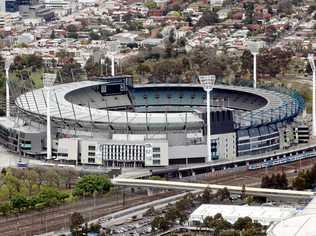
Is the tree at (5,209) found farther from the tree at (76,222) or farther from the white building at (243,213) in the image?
the white building at (243,213)

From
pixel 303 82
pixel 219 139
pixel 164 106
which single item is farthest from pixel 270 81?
pixel 219 139

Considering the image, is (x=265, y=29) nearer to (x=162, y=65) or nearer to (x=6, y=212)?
(x=162, y=65)

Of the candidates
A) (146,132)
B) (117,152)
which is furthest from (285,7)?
(117,152)

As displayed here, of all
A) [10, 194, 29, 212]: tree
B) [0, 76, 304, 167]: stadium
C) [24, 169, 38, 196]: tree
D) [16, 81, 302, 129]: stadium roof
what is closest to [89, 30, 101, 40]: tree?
[16, 81, 302, 129]: stadium roof

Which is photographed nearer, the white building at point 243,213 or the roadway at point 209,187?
the white building at point 243,213

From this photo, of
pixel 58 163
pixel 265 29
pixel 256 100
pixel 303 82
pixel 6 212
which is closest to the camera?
pixel 6 212

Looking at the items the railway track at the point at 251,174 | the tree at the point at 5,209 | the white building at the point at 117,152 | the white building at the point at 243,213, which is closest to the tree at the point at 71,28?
the white building at the point at 117,152
